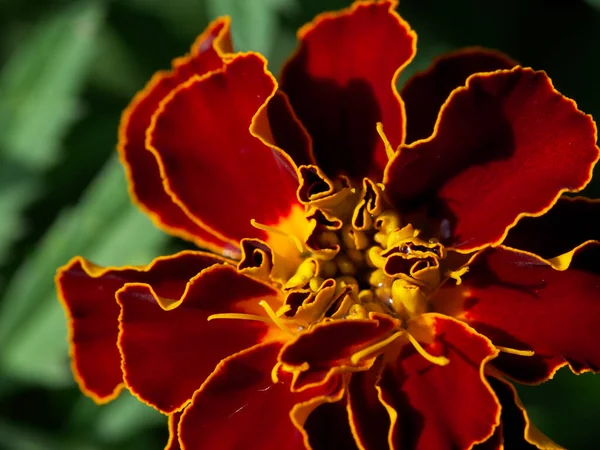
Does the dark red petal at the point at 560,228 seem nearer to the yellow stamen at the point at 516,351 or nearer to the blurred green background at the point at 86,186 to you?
the yellow stamen at the point at 516,351

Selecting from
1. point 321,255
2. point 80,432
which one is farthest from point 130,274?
point 80,432

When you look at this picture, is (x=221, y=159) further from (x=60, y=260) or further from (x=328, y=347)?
(x=60, y=260)

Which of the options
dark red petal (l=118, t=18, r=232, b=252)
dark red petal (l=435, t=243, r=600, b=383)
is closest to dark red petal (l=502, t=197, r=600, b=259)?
dark red petal (l=435, t=243, r=600, b=383)

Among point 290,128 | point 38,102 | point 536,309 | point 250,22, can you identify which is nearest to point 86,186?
point 38,102

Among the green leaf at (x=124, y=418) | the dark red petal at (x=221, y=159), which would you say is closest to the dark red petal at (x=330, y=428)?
the dark red petal at (x=221, y=159)

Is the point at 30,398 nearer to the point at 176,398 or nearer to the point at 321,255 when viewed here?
the point at 176,398

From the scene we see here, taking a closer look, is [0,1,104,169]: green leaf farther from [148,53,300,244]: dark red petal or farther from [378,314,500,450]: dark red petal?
[378,314,500,450]: dark red petal
